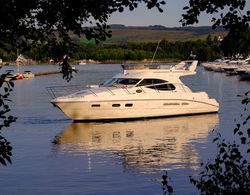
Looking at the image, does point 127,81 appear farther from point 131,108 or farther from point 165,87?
point 165,87

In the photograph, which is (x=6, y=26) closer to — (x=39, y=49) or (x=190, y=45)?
(x=39, y=49)

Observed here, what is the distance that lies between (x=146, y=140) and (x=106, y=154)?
344cm

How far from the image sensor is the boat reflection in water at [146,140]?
18719mm

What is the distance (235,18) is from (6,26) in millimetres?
2384

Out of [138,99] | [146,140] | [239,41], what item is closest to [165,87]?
[138,99]

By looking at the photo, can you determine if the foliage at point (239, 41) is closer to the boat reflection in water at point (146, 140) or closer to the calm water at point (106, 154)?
the calm water at point (106, 154)

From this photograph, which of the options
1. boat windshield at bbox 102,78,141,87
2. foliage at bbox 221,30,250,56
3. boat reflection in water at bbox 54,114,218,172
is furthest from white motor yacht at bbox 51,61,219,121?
foliage at bbox 221,30,250,56

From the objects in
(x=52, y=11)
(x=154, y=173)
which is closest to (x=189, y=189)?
(x=154, y=173)

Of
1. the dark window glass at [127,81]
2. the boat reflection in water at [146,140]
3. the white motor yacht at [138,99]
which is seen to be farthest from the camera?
the dark window glass at [127,81]

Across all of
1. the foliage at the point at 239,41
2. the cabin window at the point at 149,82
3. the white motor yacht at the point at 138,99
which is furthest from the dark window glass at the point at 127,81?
the foliage at the point at 239,41

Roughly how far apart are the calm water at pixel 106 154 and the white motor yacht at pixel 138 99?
60 cm

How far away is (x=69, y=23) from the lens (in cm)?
614

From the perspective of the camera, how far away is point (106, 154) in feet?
66.3

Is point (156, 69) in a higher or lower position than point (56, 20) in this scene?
lower
